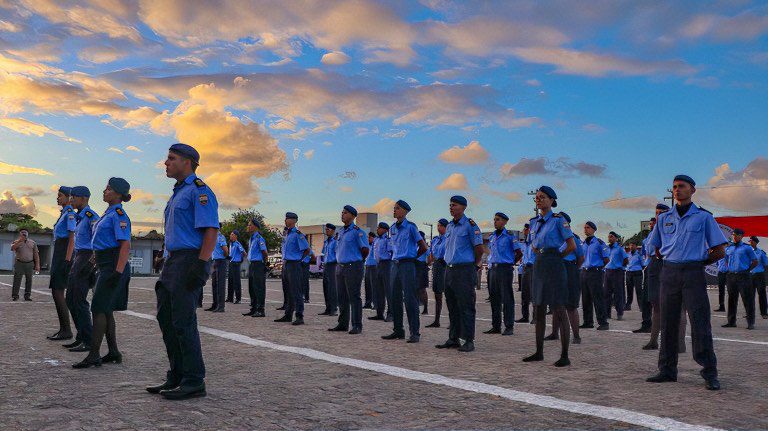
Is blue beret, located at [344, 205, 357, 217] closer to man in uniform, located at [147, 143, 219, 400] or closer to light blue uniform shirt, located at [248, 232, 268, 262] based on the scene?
→ light blue uniform shirt, located at [248, 232, 268, 262]

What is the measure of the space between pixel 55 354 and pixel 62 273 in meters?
1.41

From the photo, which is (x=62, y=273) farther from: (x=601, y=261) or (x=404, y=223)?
(x=601, y=261)

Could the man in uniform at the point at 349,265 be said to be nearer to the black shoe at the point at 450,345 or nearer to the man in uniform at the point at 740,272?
the black shoe at the point at 450,345

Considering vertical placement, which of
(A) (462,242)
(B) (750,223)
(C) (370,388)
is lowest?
(C) (370,388)

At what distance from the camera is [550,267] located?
807cm

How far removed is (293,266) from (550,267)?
677 centimetres

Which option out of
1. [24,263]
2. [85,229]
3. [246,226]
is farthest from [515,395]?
[246,226]

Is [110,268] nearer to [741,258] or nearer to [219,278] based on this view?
[219,278]

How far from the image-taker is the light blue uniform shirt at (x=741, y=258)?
15273 mm

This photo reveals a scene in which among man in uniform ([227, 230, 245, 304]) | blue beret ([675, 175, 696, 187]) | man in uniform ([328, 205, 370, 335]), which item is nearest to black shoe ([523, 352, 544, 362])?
blue beret ([675, 175, 696, 187])

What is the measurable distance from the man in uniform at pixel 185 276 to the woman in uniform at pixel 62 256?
387cm

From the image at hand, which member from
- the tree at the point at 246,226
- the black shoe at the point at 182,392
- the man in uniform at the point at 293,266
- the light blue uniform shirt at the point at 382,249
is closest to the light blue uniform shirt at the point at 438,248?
the light blue uniform shirt at the point at 382,249

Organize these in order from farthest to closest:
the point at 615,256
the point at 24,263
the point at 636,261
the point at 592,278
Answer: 1. the point at 24,263
2. the point at 636,261
3. the point at 615,256
4. the point at 592,278

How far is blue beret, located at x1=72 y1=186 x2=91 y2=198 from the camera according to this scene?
8914 millimetres
